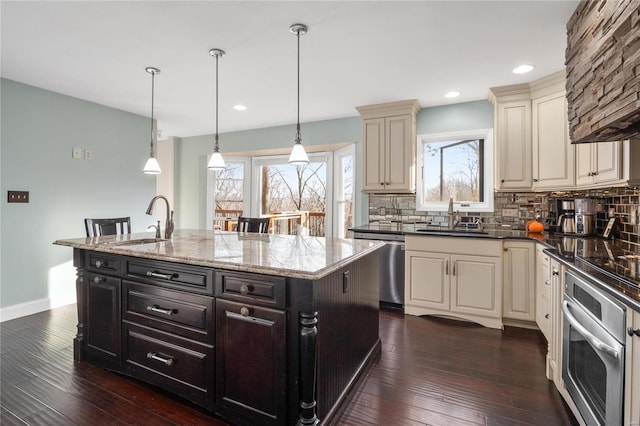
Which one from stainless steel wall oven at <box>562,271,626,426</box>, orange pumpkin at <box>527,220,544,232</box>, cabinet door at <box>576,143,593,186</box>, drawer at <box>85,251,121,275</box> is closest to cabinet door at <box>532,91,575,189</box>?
cabinet door at <box>576,143,593,186</box>

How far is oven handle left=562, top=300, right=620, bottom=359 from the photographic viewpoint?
1.23 metres

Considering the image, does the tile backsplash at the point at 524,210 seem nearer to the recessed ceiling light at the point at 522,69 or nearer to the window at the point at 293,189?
the window at the point at 293,189

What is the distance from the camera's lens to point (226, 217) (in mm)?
5734

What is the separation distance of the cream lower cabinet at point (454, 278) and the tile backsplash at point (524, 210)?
77 cm

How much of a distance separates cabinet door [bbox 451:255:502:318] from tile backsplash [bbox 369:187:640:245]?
83cm

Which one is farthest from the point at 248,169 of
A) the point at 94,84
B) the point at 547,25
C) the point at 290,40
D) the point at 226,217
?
the point at 547,25

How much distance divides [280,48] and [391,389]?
2.60 m

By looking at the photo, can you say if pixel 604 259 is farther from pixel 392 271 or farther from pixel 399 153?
pixel 399 153

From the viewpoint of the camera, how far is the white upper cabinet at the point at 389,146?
12.6ft

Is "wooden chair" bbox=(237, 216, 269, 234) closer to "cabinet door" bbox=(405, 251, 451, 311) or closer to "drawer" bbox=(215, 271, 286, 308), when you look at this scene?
"cabinet door" bbox=(405, 251, 451, 311)

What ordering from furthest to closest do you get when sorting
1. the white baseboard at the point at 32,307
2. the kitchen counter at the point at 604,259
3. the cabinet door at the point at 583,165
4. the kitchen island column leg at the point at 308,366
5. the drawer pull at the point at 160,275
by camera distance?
the white baseboard at the point at 32,307 < the cabinet door at the point at 583,165 < the drawer pull at the point at 160,275 < the kitchen island column leg at the point at 308,366 < the kitchen counter at the point at 604,259

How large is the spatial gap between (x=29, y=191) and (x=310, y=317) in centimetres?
368

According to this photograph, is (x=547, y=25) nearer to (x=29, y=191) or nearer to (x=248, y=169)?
(x=248, y=169)

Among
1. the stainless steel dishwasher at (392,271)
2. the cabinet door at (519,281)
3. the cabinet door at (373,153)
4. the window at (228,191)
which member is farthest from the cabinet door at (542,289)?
the window at (228,191)
